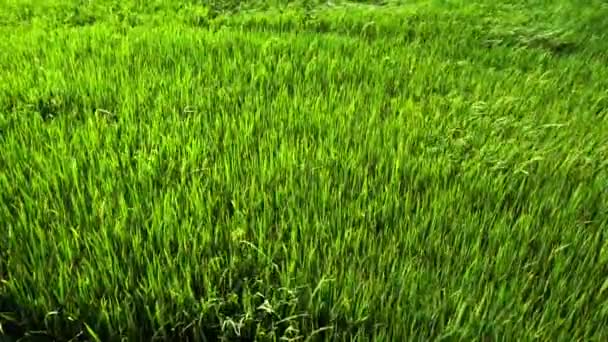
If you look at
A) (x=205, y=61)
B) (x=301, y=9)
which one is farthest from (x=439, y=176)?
(x=301, y=9)

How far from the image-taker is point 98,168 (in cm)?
237

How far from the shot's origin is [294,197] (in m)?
2.16

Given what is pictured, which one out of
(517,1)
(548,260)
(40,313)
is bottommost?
(40,313)

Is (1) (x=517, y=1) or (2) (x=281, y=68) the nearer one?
(2) (x=281, y=68)

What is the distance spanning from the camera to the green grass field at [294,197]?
167 centimetres

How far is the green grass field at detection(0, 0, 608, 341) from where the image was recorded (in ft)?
5.47

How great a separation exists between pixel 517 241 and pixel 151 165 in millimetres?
1561

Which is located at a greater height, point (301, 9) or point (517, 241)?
point (301, 9)

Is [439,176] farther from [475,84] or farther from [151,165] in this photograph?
[475,84]

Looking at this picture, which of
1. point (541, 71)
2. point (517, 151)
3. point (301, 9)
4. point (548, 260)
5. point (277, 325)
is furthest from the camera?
point (301, 9)

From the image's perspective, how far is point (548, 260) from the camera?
1.93m

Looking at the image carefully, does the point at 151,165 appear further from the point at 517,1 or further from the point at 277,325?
the point at 517,1

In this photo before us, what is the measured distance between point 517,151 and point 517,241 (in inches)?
31.8

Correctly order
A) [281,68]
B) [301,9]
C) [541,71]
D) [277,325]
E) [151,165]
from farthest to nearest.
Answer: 1. [301,9]
2. [541,71]
3. [281,68]
4. [151,165]
5. [277,325]
